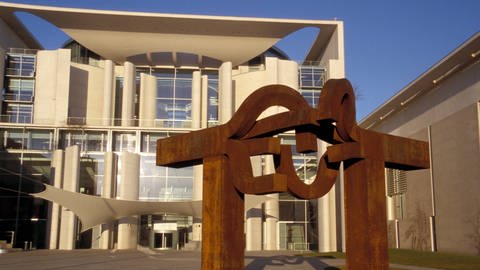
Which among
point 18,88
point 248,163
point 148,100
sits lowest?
point 248,163

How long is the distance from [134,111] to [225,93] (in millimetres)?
6920

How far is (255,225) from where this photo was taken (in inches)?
1351

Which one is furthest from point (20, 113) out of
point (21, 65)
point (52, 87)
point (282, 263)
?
point (282, 263)

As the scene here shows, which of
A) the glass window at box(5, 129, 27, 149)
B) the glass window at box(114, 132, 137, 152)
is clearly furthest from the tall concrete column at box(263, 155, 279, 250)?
the glass window at box(5, 129, 27, 149)

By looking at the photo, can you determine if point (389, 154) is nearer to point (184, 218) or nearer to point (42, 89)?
point (184, 218)

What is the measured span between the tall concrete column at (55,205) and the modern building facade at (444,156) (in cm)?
2090

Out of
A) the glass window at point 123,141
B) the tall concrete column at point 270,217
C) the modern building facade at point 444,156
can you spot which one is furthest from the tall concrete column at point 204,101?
the modern building facade at point 444,156

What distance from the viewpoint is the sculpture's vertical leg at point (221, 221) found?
9.70m

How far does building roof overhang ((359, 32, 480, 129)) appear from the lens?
2425 centimetres

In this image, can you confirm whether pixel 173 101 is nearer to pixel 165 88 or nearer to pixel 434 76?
pixel 165 88

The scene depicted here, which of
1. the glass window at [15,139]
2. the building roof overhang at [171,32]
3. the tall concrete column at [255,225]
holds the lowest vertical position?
the tall concrete column at [255,225]

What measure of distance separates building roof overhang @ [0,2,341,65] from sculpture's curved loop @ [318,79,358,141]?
29.6m

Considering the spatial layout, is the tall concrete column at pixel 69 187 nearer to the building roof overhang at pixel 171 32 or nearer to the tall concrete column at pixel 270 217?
the building roof overhang at pixel 171 32

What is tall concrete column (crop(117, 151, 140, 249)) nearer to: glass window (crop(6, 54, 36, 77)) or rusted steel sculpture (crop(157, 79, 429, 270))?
glass window (crop(6, 54, 36, 77))
